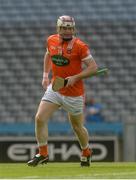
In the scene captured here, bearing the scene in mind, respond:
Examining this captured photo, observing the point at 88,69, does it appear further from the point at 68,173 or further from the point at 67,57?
the point at 68,173

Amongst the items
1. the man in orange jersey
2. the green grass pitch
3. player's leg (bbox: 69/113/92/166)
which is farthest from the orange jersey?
the green grass pitch

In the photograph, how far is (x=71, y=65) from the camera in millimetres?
9062

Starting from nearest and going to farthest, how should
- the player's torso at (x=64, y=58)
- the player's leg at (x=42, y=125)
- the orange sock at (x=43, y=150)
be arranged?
the player's torso at (x=64, y=58) → the player's leg at (x=42, y=125) → the orange sock at (x=43, y=150)

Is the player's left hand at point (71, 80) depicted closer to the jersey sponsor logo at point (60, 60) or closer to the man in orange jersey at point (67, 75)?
the man in orange jersey at point (67, 75)

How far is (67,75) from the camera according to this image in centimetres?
908

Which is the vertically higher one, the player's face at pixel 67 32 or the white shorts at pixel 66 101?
the player's face at pixel 67 32

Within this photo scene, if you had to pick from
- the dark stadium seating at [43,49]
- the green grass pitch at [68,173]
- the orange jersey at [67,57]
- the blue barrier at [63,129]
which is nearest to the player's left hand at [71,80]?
the orange jersey at [67,57]

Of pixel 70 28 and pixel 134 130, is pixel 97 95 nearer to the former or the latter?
pixel 134 130

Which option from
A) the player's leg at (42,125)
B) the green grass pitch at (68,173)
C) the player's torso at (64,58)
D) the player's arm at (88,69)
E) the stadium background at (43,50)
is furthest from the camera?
the stadium background at (43,50)

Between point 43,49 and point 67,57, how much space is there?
11412 millimetres

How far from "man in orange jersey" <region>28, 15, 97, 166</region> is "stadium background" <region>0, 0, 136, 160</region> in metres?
8.75

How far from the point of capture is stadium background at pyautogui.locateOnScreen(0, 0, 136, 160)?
19047mm

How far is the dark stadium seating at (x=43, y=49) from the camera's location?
62.6 ft

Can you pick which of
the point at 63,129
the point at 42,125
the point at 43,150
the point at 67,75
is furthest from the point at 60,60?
the point at 63,129
